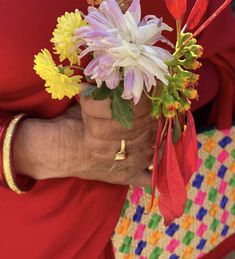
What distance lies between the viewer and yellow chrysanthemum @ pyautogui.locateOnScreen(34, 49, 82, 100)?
65cm

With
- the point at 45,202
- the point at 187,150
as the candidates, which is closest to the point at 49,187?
the point at 45,202

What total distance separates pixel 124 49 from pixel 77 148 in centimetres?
31

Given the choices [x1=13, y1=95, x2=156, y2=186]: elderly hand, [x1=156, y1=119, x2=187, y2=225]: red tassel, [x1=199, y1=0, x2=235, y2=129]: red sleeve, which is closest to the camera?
[x1=156, y1=119, x2=187, y2=225]: red tassel

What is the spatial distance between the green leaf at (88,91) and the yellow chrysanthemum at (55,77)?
0.02 metres

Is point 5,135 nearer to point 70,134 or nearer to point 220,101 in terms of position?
point 70,134

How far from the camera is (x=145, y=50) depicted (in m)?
0.59

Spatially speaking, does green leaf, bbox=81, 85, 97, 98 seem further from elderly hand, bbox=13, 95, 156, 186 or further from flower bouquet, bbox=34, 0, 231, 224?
elderly hand, bbox=13, 95, 156, 186

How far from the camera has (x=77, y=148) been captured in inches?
34.1

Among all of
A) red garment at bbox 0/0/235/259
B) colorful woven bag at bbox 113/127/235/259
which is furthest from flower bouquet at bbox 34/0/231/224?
colorful woven bag at bbox 113/127/235/259

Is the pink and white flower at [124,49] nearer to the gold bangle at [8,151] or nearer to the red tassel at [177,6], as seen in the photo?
the red tassel at [177,6]

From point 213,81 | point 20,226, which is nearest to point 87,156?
point 20,226

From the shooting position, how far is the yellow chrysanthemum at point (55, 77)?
647 mm

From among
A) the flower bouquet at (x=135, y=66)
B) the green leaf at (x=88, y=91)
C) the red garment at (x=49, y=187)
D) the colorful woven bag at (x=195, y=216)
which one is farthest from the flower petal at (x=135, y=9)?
the colorful woven bag at (x=195, y=216)

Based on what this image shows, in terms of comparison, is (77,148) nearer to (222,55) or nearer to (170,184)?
(170,184)
